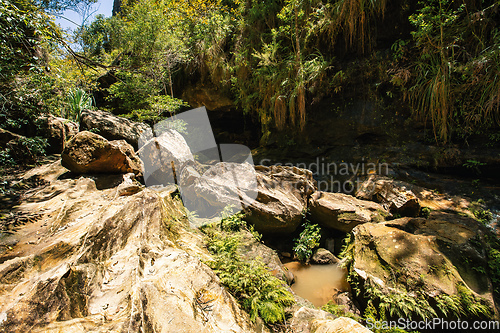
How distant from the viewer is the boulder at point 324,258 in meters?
4.34

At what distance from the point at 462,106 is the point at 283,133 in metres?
4.88

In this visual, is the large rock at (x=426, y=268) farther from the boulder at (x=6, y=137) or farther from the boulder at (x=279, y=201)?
the boulder at (x=6, y=137)

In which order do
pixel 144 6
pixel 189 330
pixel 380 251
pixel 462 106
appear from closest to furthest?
pixel 189 330, pixel 380 251, pixel 462 106, pixel 144 6

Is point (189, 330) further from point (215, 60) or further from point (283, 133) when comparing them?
point (215, 60)

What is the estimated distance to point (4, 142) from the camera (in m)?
4.11

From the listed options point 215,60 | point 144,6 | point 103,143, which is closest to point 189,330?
point 103,143

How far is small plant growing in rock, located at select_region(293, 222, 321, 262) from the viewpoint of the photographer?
4.49 m

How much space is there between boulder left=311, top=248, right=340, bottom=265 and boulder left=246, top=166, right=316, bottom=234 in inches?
27.7

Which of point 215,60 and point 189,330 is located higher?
point 215,60

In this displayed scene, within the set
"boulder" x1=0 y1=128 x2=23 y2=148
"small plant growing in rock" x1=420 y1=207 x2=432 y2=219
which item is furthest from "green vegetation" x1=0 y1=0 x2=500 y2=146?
"small plant growing in rock" x1=420 y1=207 x2=432 y2=219

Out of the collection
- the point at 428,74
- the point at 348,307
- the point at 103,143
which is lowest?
the point at 348,307

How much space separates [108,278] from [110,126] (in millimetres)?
4864

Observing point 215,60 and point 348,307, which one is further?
point 215,60

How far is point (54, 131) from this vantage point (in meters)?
5.15
